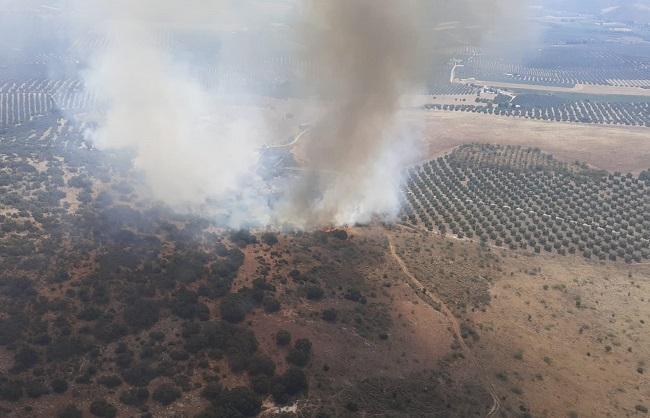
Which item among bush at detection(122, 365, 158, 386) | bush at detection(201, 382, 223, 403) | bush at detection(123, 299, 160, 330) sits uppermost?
bush at detection(123, 299, 160, 330)

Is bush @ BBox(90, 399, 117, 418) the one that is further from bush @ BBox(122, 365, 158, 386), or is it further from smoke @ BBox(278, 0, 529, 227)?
smoke @ BBox(278, 0, 529, 227)

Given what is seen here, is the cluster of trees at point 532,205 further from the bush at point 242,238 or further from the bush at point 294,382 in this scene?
the bush at point 294,382

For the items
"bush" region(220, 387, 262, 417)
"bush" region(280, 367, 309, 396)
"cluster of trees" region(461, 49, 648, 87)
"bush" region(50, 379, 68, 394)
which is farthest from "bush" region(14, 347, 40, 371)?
"cluster of trees" region(461, 49, 648, 87)

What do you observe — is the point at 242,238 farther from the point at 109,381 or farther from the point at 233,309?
the point at 109,381

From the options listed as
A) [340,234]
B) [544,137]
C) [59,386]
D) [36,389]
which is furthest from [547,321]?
[544,137]

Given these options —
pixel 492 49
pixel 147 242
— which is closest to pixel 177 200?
pixel 147 242

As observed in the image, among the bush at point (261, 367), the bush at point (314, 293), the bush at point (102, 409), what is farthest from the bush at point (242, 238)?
the bush at point (102, 409)
